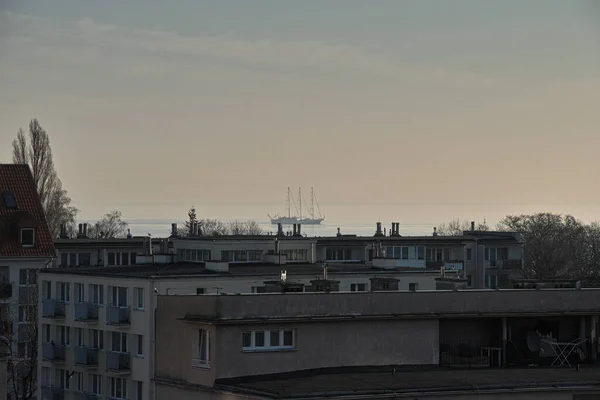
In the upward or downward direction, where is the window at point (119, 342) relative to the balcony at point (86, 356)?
upward

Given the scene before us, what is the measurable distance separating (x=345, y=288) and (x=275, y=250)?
284 inches

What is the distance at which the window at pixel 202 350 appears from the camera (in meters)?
57.3

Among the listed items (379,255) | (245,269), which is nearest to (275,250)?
(245,269)

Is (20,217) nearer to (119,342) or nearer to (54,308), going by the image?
(54,308)

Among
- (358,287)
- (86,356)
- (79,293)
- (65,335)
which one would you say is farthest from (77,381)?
(358,287)

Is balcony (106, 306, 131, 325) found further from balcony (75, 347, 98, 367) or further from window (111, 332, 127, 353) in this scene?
balcony (75, 347, 98, 367)

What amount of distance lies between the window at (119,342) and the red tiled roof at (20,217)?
86.3ft

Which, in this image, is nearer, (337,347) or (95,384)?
(337,347)

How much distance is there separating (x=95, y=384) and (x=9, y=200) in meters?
31.3

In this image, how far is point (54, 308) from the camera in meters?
81.2

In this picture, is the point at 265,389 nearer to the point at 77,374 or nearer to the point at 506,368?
the point at 506,368

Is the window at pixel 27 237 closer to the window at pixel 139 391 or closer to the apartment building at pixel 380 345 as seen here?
the window at pixel 139 391

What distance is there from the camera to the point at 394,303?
60.0 m

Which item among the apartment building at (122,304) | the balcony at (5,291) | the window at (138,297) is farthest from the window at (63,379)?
the balcony at (5,291)
